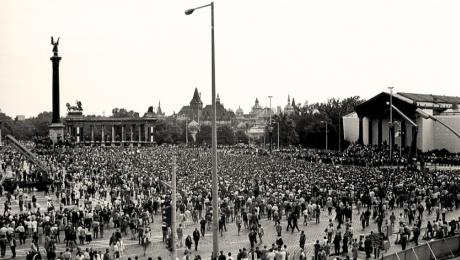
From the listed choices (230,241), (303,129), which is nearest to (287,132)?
(303,129)

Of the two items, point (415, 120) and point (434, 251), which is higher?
point (415, 120)

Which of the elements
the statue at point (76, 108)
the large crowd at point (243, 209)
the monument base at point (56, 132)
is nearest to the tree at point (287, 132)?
the monument base at point (56, 132)

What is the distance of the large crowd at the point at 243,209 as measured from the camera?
76.3ft

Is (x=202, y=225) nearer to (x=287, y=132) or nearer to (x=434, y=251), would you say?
(x=434, y=251)

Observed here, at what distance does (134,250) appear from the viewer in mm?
24500

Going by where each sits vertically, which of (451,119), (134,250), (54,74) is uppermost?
(54,74)

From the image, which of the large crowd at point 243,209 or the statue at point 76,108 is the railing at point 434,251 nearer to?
the large crowd at point 243,209

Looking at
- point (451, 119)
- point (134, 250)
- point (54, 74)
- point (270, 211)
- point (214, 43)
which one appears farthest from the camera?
point (54, 74)

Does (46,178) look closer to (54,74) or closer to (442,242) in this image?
(442,242)

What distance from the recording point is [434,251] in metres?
21.8

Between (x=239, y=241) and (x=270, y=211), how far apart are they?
6.08 m

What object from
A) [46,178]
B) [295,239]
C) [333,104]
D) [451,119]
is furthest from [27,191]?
[333,104]

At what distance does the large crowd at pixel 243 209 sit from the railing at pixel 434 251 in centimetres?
152

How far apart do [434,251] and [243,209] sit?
1181cm
